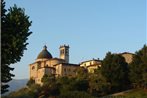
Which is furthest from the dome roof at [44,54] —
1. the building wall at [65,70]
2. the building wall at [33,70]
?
the building wall at [65,70]

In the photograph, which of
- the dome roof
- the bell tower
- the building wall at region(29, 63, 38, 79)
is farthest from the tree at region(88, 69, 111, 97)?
the dome roof

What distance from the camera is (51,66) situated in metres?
122

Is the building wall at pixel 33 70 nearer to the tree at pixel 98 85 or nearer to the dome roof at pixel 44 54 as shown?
the dome roof at pixel 44 54

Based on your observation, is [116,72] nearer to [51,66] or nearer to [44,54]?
[51,66]

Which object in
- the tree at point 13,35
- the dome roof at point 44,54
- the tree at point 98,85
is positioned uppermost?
the dome roof at point 44,54

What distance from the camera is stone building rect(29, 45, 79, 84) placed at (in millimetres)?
116000

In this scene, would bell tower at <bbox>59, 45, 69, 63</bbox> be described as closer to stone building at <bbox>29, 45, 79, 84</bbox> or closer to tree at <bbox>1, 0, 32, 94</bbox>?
stone building at <bbox>29, 45, 79, 84</bbox>

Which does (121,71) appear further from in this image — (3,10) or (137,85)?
(3,10)

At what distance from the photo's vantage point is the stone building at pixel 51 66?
381 feet

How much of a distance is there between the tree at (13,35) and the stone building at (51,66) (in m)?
80.4

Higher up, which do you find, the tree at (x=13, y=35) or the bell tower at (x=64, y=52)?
the bell tower at (x=64, y=52)

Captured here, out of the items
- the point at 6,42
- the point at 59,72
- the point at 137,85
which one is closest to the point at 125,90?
the point at 137,85

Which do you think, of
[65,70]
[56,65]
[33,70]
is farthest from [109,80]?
[33,70]

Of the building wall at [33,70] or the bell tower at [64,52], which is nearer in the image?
the building wall at [33,70]
